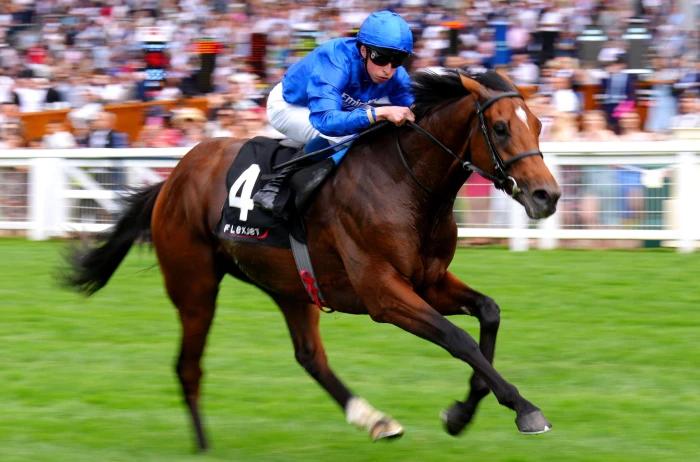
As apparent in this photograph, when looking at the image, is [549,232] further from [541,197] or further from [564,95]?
[541,197]

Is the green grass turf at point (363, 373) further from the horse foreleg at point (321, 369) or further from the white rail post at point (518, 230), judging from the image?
the white rail post at point (518, 230)

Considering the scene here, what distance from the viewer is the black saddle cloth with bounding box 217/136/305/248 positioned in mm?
5227

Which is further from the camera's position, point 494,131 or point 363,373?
point 363,373

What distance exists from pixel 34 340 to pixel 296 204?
3.22 metres

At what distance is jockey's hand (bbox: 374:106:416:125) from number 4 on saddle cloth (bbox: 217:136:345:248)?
401mm

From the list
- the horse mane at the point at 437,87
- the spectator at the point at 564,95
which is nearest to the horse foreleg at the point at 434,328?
the horse mane at the point at 437,87

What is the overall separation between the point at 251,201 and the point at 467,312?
114 cm

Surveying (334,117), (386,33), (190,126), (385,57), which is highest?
(386,33)

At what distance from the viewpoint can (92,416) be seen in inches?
228

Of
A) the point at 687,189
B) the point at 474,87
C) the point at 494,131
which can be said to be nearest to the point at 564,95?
the point at 687,189

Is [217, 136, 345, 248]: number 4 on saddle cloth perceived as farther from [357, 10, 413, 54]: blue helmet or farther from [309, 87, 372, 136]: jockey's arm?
[357, 10, 413, 54]: blue helmet

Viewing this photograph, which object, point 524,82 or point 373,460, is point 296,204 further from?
point 524,82

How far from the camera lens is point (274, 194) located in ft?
16.9

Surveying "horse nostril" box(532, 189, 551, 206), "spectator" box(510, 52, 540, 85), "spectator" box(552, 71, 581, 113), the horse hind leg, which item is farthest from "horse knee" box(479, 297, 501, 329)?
"spectator" box(510, 52, 540, 85)
